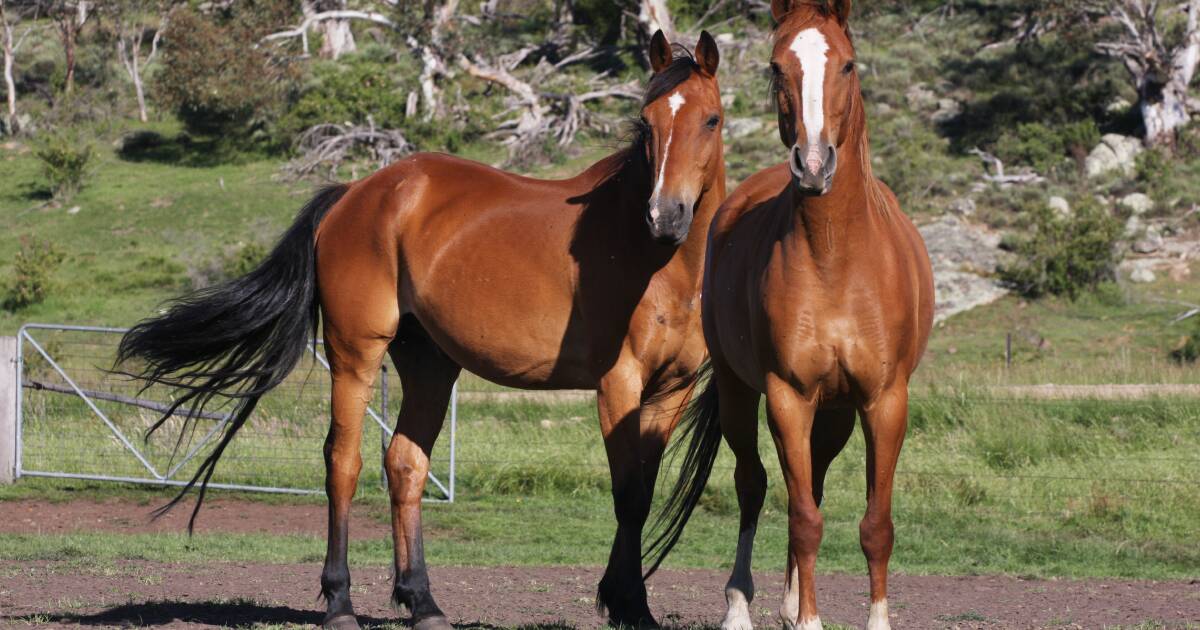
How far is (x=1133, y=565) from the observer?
871cm

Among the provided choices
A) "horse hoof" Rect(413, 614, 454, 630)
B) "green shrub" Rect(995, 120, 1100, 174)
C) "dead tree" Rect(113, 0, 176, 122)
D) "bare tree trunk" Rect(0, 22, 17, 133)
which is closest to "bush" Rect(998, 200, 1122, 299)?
"green shrub" Rect(995, 120, 1100, 174)

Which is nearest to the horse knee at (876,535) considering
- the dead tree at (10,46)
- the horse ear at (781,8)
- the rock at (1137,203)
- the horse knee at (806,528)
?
the horse knee at (806,528)

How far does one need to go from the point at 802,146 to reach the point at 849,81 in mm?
361

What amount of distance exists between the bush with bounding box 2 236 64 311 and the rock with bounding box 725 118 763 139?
13946 mm

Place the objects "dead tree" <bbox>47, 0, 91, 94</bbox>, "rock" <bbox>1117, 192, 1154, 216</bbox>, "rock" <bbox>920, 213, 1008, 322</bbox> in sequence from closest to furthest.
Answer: "rock" <bbox>920, 213, 1008, 322</bbox>
"rock" <bbox>1117, 192, 1154, 216</bbox>
"dead tree" <bbox>47, 0, 91, 94</bbox>

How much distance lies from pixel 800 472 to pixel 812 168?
1.07m

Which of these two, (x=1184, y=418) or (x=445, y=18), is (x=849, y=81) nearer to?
(x=1184, y=418)

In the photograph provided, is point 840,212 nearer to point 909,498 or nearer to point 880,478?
point 880,478

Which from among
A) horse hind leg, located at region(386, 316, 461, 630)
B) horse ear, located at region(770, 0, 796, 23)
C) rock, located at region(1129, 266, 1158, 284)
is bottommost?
rock, located at region(1129, 266, 1158, 284)

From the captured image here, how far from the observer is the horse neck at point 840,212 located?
4648 millimetres

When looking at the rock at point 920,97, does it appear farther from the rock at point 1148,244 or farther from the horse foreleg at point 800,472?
the horse foreleg at point 800,472

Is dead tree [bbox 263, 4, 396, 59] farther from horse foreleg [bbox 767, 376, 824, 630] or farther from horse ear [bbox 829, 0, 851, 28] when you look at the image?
horse foreleg [bbox 767, 376, 824, 630]

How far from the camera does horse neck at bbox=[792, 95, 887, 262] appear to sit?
4.65 metres

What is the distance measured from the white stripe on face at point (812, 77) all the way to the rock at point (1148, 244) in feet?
67.5
